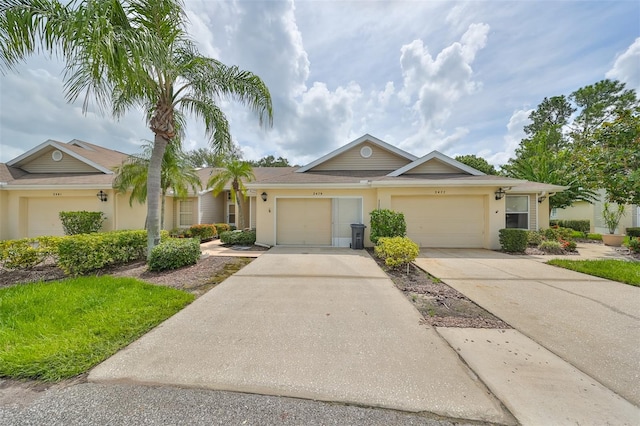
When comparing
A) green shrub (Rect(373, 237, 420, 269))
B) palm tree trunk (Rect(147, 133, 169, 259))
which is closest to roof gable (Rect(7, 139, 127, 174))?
palm tree trunk (Rect(147, 133, 169, 259))

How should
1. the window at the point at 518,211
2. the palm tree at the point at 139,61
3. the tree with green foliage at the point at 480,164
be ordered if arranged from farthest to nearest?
the tree with green foliage at the point at 480,164
the window at the point at 518,211
the palm tree at the point at 139,61

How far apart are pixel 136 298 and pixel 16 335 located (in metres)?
1.38

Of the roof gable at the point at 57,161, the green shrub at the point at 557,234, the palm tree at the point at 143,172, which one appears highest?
the roof gable at the point at 57,161

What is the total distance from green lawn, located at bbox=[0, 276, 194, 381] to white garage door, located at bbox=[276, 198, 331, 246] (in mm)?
6124

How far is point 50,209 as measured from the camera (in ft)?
36.4

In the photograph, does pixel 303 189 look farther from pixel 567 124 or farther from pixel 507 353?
pixel 567 124

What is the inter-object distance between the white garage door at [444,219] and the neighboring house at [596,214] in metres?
10.1

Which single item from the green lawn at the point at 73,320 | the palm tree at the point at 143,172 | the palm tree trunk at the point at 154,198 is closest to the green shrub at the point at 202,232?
the palm tree at the point at 143,172

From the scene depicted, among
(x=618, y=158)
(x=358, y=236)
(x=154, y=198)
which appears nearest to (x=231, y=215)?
(x=154, y=198)

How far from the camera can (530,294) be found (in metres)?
4.84

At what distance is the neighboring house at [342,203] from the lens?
10.1 meters

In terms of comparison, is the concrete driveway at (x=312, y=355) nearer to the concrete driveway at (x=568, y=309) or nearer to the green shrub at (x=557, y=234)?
the concrete driveway at (x=568, y=309)

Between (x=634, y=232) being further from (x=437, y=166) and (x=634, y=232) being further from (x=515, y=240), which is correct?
(x=437, y=166)

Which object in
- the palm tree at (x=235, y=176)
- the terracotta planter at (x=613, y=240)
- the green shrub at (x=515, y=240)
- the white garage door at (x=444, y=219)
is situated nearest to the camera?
the green shrub at (x=515, y=240)
